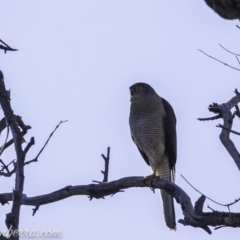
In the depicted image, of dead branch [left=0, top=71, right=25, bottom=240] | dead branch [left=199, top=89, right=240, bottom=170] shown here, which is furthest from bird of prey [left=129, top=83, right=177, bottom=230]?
dead branch [left=0, top=71, right=25, bottom=240]

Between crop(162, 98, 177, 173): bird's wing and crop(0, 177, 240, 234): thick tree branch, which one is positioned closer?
crop(0, 177, 240, 234): thick tree branch

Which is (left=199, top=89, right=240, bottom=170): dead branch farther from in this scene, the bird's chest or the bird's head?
the bird's head

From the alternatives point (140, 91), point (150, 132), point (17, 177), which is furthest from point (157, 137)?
point (17, 177)

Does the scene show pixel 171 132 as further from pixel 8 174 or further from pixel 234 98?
pixel 8 174

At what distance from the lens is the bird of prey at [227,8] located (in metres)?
2.11

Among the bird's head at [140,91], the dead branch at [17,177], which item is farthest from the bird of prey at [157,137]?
the dead branch at [17,177]

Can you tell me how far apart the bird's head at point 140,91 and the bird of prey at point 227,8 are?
20.9 ft

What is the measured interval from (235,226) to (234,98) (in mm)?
1230

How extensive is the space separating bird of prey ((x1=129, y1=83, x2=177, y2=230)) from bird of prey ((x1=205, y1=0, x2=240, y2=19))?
220 inches

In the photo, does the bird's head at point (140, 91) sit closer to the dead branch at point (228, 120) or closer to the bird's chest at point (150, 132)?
the bird's chest at point (150, 132)

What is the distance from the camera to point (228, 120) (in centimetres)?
425

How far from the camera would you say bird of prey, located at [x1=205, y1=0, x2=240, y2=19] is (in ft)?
6.92

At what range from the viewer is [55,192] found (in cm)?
479

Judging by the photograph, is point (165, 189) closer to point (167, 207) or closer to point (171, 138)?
point (167, 207)
